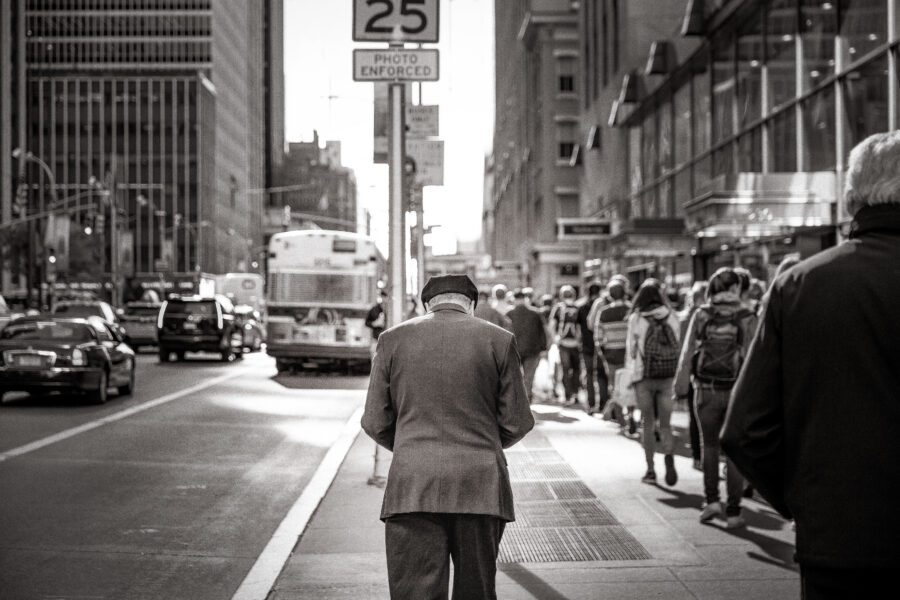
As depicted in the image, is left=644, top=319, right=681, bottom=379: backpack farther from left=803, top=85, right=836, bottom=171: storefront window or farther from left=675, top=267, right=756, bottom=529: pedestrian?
left=803, top=85, right=836, bottom=171: storefront window

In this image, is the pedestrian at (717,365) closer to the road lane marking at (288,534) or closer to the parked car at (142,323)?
the road lane marking at (288,534)

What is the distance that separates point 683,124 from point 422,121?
35.3 ft

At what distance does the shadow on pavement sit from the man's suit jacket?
2.08 metres

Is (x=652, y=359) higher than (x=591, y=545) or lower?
higher

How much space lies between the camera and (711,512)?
8.56 meters

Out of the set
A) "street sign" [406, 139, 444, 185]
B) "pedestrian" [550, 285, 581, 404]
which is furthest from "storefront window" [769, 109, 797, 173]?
"street sign" [406, 139, 444, 185]

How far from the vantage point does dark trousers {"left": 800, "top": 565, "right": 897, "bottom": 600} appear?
9.53 ft

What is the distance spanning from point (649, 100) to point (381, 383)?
32728 mm

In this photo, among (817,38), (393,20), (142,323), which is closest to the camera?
(393,20)

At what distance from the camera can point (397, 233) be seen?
35.8 feet

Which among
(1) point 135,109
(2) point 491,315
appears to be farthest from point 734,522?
(1) point 135,109

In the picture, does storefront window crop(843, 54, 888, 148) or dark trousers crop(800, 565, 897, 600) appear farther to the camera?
storefront window crop(843, 54, 888, 148)

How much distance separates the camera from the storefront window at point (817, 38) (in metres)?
20.2

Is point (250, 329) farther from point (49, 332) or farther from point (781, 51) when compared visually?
point (781, 51)
